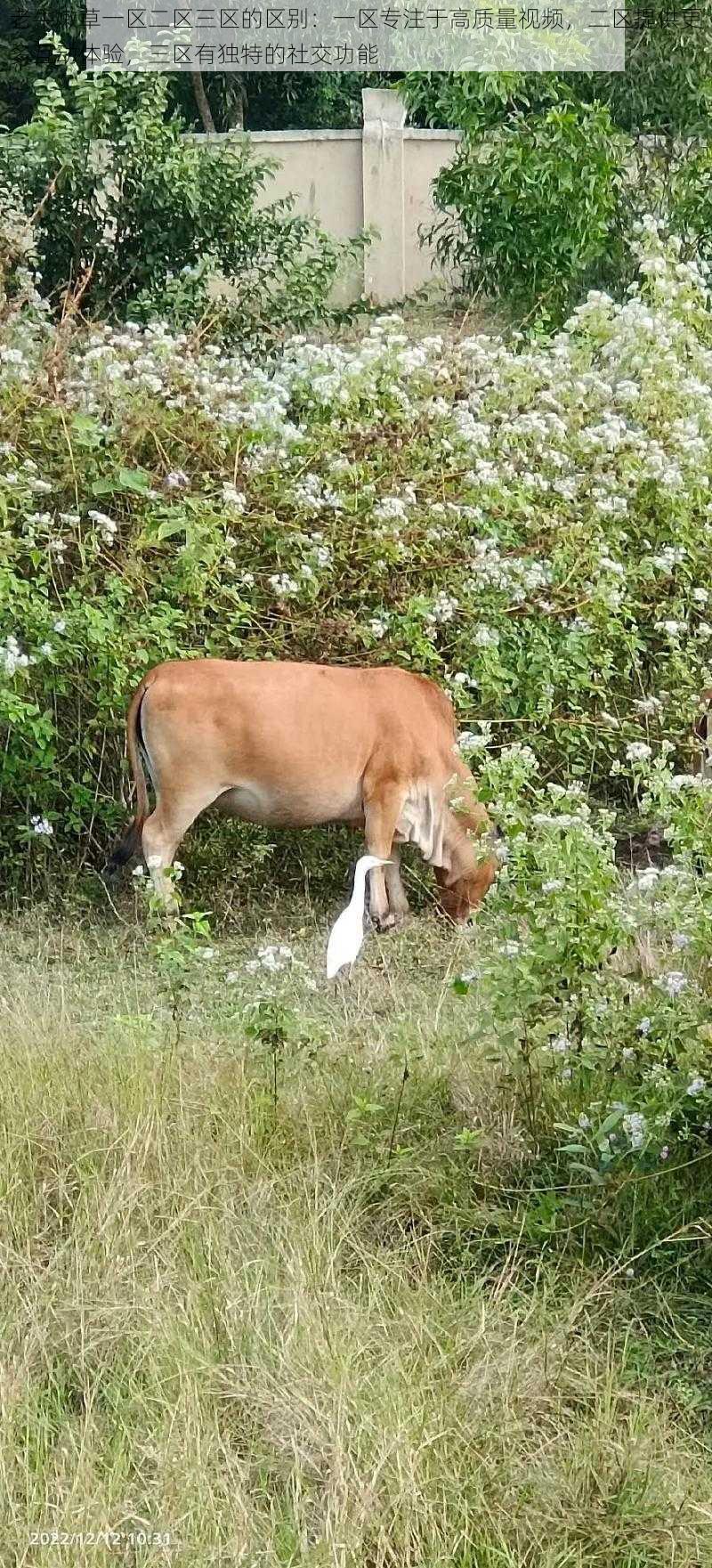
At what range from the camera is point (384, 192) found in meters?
16.9

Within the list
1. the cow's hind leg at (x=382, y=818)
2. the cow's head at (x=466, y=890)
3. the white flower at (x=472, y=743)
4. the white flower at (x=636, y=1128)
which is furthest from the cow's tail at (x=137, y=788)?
the white flower at (x=636, y=1128)

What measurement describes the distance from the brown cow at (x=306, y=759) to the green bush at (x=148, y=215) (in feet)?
13.7

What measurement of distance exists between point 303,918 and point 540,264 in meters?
6.58

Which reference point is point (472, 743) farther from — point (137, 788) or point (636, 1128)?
point (137, 788)

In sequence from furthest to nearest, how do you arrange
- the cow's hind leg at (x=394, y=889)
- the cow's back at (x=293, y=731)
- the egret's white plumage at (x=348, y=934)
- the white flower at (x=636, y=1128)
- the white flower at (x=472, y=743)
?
the cow's hind leg at (x=394, y=889)
the cow's back at (x=293, y=731)
the egret's white plumage at (x=348, y=934)
the white flower at (x=472, y=743)
the white flower at (x=636, y=1128)

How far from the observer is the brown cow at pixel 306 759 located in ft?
21.1

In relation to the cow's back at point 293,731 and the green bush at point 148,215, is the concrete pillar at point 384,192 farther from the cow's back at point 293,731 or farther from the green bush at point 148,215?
the cow's back at point 293,731

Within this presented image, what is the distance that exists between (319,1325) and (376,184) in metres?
14.6

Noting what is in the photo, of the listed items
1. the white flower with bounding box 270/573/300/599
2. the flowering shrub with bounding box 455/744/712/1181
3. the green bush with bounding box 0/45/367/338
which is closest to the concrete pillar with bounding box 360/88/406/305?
the green bush with bounding box 0/45/367/338

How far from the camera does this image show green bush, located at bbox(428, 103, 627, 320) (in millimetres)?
11453

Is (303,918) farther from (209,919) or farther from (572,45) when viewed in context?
(572,45)

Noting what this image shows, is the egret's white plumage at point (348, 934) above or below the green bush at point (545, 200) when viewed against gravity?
below

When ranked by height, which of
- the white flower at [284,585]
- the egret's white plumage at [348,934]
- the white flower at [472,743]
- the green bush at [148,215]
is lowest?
the egret's white plumage at [348,934]

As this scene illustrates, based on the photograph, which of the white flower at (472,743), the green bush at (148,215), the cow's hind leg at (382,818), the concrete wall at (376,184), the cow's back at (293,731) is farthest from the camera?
the concrete wall at (376,184)
